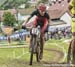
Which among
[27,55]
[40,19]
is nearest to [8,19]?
[40,19]

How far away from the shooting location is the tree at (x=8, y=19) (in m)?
9.64

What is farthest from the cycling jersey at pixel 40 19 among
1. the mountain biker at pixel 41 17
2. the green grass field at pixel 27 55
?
the green grass field at pixel 27 55

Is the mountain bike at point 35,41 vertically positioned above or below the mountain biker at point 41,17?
below

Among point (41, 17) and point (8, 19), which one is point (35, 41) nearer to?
point (41, 17)

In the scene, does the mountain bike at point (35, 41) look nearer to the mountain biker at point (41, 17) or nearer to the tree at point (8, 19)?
the mountain biker at point (41, 17)

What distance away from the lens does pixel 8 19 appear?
9.67 m

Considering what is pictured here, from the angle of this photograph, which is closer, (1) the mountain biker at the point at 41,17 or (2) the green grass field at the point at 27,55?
(1) the mountain biker at the point at 41,17

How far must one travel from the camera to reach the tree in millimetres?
9641

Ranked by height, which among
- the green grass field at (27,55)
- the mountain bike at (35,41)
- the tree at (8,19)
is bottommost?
the green grass field at (27,55)

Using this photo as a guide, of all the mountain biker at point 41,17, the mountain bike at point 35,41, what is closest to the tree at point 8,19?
the mountain biker at point 41,17

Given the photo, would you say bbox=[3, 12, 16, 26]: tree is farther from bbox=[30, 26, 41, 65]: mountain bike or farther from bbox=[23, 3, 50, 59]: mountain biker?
bbox=[30, 26, 41, 65]: mountain bike

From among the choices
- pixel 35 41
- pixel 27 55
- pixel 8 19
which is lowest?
pixel 27 55

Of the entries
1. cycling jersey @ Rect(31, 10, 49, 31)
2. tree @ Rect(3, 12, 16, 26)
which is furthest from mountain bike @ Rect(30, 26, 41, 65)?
tree @ Rect(3, 12, 16, 26)

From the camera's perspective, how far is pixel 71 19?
959 centimetres
